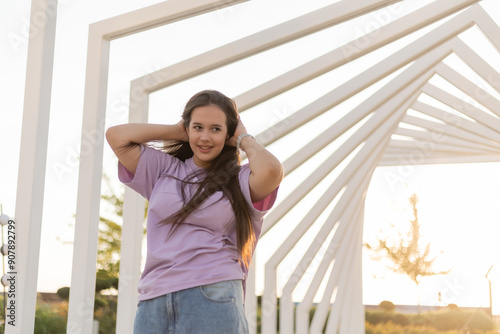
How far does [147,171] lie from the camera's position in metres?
3.51

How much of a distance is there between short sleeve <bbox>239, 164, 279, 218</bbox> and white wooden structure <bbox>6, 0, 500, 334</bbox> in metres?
1.57

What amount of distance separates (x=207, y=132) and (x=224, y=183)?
0.26 metres

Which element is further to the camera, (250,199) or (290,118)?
(290,118)

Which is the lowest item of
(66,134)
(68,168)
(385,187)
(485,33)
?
(68,168)

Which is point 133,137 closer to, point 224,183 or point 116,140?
point 116,140

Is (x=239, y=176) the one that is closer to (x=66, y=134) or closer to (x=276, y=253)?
(x=66, y=134)

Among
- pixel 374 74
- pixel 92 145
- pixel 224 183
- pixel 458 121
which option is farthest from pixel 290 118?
pixel 458 121

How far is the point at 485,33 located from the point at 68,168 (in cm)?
477

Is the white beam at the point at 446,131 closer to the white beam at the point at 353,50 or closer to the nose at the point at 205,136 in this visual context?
the white beam at the point at 353,50

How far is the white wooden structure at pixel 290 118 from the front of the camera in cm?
439

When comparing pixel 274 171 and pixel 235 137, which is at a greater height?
pixel 235 137

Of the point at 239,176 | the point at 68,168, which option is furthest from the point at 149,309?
the point at 68,168

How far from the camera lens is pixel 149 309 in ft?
10.1

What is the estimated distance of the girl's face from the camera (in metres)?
3.39
